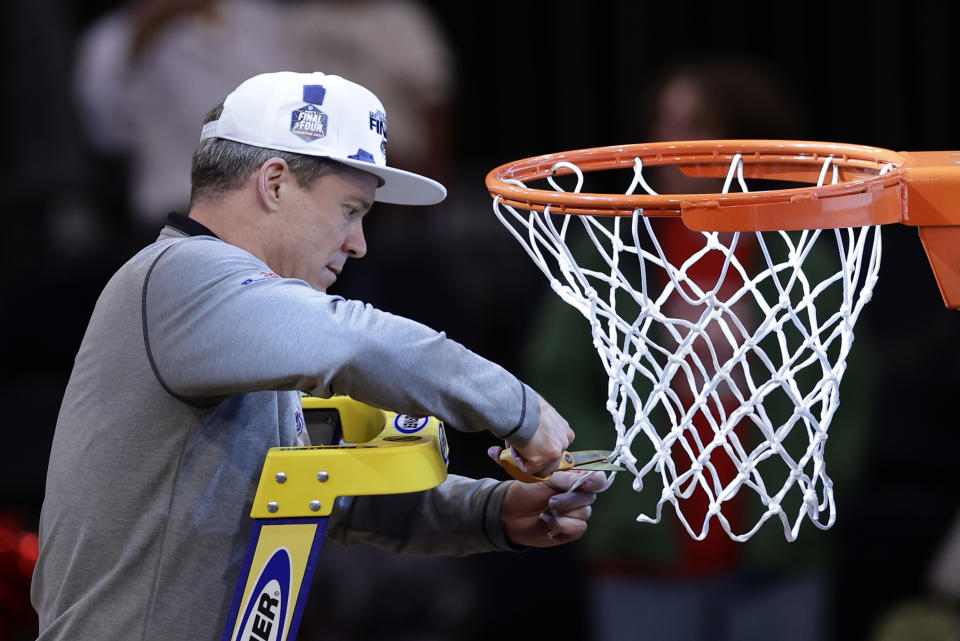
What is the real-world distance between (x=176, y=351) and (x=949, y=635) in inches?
97.8

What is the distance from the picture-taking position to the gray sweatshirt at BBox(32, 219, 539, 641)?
5.42 ft

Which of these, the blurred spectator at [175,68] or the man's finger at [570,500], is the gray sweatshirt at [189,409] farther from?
the blurred spectator at [175,68]

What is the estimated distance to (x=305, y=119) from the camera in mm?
1882

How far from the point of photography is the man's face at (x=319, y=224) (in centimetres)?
190

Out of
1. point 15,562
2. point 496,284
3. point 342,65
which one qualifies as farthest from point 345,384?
point 496,284

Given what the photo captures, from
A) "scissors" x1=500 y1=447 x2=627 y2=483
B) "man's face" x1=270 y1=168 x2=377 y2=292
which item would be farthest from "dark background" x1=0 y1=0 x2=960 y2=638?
"scissors" x1=500 y1=447 x2=627 y2=483

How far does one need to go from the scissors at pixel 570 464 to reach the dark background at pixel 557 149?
1.80 meters

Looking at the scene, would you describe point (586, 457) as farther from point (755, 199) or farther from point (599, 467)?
point (755, 199)

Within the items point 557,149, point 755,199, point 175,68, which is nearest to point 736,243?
point 755,199

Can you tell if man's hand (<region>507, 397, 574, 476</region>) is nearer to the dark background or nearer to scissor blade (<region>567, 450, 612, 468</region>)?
scissor blade (<region>567, 450, 612, 468</region>)

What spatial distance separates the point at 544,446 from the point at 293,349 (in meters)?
0.39

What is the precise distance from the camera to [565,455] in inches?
76.7

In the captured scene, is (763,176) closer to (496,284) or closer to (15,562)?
(15,562)

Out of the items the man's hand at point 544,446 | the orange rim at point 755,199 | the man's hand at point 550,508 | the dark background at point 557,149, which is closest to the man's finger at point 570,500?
the man's hand at point 550,508
